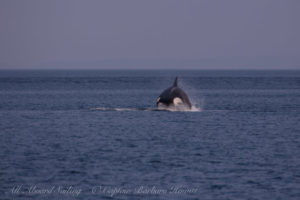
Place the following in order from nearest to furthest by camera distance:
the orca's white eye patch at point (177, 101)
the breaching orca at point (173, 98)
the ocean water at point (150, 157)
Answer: the ocean water at point (150, 157) < the breaching orca at point (173, 98) < the orca's white eye patch at point (177, 101)

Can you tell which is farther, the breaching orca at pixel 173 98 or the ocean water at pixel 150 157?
the breaching orca at pixel 173 98

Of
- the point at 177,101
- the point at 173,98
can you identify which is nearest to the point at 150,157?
the point at 173,98

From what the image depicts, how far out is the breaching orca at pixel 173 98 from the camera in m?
44.1

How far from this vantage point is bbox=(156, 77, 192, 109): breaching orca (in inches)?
1736

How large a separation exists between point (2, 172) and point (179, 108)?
82.9 ft

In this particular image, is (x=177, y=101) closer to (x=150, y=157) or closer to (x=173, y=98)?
(x=173, y=98)

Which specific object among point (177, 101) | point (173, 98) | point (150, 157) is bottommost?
point (150, 157)

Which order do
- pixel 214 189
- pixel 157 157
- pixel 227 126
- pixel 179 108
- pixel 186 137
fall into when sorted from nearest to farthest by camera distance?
pixel 214 189, pixel 157 157, pixel 186 137, pixel 227 126, pixel 179 108

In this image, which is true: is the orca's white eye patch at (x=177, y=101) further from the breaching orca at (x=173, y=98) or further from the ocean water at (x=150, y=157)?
the ocean water at (x=150, y=157)

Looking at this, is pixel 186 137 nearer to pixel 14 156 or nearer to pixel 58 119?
pixel 14 156

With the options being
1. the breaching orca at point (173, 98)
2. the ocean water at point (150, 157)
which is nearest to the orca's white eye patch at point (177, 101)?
the breaching orca at point (173, 98)

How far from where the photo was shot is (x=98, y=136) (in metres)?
34.8

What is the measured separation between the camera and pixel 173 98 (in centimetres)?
4478

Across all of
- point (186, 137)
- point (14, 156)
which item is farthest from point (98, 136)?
point (14, 156)
